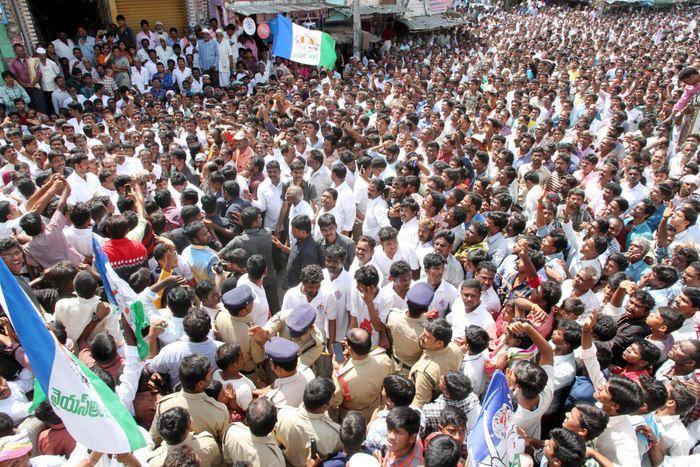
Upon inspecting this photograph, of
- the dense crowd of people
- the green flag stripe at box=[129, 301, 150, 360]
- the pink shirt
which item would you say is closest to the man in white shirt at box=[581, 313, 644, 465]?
the dense crowd of people

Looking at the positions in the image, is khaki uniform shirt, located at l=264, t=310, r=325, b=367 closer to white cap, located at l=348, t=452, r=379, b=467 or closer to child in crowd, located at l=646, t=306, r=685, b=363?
white cap, located at l=348, t=452, r=379, b=467

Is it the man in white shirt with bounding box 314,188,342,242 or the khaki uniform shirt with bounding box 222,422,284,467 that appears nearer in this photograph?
the khaki uniform shirt with bounding box 222,422,284,467

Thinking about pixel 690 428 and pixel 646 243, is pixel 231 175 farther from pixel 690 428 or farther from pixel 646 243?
pixel 690 428

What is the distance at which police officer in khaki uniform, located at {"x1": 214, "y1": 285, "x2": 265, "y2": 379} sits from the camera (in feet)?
11.2

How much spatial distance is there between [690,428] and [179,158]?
5808 millimetres

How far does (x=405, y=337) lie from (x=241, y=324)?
1200 mm

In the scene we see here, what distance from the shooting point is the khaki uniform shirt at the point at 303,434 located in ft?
8.98

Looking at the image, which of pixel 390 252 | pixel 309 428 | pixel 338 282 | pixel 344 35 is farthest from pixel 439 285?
pixel 344 35

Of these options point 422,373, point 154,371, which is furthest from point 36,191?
point 422,373

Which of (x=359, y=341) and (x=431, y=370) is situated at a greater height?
(x=359, y=341)

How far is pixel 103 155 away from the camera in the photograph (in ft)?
22.0

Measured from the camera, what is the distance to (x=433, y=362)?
10.3 feet

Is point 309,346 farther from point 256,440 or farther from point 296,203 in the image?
point 296,203

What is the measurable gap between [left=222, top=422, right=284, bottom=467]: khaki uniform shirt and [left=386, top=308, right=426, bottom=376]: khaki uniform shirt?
1.21 meters
